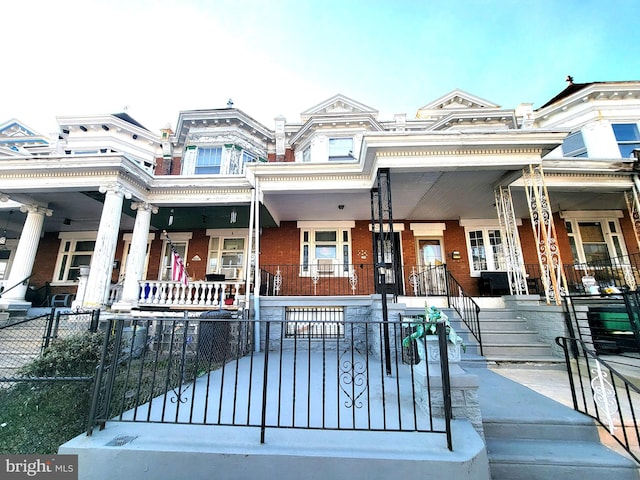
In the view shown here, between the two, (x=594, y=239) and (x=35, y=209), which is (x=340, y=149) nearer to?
(x=594, y=239)

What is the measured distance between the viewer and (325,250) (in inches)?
421

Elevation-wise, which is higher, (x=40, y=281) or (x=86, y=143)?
(x=86, y=143)

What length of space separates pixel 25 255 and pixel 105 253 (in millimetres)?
3271

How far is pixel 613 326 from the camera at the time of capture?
5785mm

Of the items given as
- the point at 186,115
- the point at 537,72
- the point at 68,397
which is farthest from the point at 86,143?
the point at 537,72

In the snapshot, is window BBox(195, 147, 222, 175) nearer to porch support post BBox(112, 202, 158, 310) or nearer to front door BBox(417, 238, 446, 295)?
porch support post BBox(112, 202, 158, 310)

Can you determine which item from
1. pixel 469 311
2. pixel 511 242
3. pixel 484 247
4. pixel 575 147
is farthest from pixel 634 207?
pixel 469 311

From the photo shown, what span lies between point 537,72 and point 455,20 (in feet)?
12.8

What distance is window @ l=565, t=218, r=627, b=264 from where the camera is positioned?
32.1ft

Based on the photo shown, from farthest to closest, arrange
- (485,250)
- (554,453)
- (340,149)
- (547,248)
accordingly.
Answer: (340,149)
(485,250)
(547,248)
(554,453)

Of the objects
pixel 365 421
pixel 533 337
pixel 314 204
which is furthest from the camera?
pixel 314 204

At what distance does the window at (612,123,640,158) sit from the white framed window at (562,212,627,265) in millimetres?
2219

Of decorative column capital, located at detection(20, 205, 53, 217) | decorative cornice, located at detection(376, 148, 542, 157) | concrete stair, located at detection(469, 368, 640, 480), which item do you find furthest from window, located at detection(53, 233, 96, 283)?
concrete stair, located at detection(469, 368, 640, 480)

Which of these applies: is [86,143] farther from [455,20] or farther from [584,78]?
[584,78]
